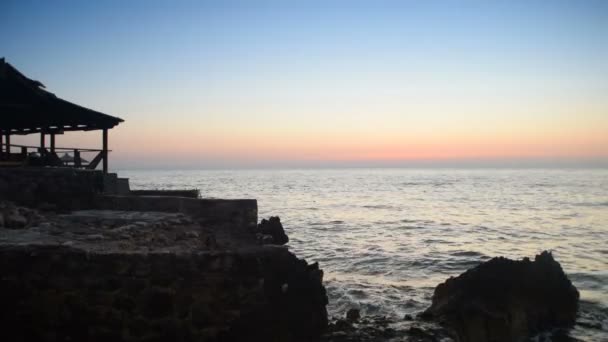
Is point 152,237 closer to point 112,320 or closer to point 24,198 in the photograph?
point 112,320

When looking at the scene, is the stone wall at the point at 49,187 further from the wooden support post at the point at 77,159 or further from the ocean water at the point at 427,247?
the ocean water at the point at 427,247

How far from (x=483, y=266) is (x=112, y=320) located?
874cm

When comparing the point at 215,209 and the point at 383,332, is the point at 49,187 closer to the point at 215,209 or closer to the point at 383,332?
the point at 215,209

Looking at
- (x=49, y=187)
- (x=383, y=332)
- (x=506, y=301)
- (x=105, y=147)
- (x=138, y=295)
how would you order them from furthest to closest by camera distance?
(x=105, y=147)
(x=49, y=187)
(x=506, y=301)
(x=383, y=332)
(x=138, y=295)

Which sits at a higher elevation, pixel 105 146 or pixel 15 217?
pixel 105 146

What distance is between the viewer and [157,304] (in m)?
5.44

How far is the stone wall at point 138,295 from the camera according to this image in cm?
527

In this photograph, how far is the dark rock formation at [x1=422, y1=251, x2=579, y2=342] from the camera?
9.01 meters

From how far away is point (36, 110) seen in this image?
14344mm

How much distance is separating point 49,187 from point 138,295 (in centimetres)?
641

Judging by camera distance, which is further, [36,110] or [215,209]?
[36,110]

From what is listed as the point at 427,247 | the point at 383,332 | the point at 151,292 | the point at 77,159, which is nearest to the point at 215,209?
the point at 151,292

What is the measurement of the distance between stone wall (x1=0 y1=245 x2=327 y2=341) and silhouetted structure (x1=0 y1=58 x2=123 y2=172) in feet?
30.1

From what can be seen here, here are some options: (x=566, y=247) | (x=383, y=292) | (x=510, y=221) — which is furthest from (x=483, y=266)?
(x=510, y=221)
